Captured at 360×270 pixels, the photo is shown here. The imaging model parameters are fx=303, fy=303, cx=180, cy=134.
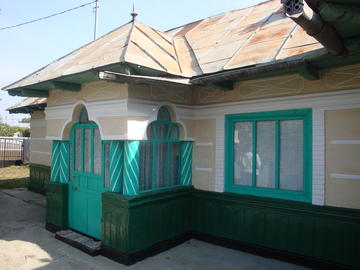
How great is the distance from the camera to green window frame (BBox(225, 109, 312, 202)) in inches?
186

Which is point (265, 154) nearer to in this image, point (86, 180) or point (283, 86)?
point (283, 86)

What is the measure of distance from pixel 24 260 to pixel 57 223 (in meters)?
1.40

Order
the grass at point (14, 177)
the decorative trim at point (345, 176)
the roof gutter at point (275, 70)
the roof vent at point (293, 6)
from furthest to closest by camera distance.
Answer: the grass at point (14, 177) < the decorative trim at point (345, 176) < the roof gutter at point (275, 70) < the roof vent at point (293, 6)

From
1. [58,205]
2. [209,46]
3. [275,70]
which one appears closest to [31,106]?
[58,205]

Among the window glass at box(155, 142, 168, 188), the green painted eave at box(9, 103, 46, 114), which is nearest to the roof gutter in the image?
the window glass at box(155, 142, 168, 188)

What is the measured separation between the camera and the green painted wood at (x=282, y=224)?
14.3ft

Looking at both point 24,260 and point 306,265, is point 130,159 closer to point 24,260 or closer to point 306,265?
point 24,260

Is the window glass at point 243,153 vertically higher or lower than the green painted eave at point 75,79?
lower

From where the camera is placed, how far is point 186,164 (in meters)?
5.96

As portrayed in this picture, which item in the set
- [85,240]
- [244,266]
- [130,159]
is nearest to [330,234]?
[244,266]

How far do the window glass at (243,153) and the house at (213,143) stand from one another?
2 centimetres

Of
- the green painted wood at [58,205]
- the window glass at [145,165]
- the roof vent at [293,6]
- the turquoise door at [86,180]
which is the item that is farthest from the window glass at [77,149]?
the roof vent at [293,6]

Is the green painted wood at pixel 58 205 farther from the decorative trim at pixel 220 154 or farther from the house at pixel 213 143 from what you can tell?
the decorative trim at pixel 220 154

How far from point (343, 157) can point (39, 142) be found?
9.65 metres
